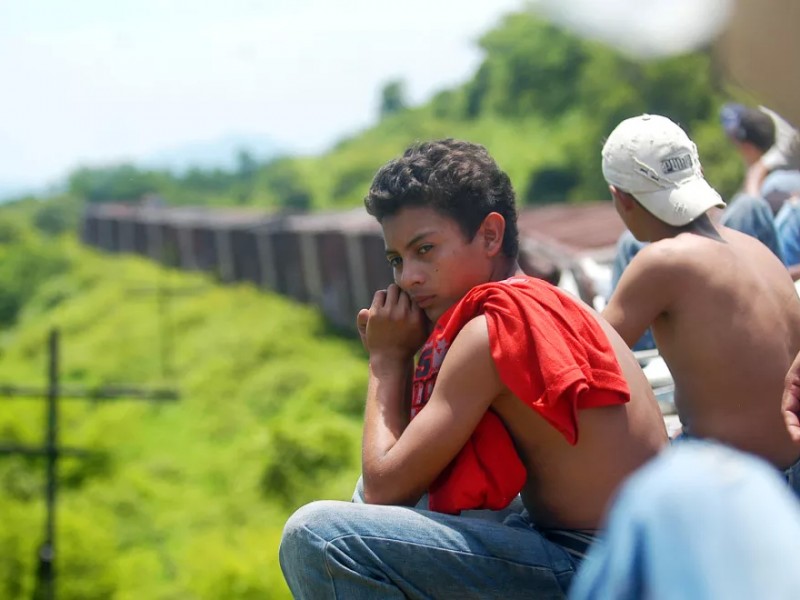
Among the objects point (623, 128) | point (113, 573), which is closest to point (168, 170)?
point (113, 573)

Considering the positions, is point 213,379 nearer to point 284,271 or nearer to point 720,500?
point 284,271

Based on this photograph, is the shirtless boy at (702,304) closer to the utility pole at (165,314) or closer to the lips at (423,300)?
the lips at (423,300)

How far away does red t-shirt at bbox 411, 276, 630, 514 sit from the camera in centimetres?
198

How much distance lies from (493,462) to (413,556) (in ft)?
0.68

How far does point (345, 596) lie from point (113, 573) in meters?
19.8

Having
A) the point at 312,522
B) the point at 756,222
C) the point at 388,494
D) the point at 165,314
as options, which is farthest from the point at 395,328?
the point at 165,314

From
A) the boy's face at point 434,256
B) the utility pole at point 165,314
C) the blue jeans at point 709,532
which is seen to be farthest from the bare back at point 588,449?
the utility pole at point 165,314

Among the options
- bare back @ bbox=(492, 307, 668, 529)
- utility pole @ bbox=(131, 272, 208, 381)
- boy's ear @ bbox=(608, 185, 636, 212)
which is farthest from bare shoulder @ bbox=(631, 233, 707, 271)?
utility pole @ bbox=(131, 272, 208, 381)

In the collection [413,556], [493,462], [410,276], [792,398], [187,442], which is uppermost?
[410,276]

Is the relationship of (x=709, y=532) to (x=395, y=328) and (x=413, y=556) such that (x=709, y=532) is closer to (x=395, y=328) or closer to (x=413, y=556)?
(x=413, y=556)

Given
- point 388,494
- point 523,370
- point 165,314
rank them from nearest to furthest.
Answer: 1. point 523,370
2. point 388,494
3. point 165,314

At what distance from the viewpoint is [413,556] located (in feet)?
6.70

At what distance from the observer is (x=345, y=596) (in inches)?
80.8

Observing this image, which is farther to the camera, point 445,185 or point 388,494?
point 445,185
